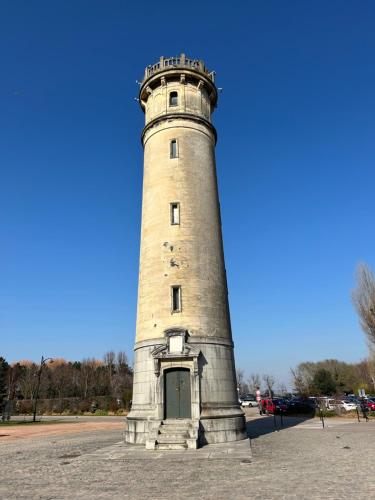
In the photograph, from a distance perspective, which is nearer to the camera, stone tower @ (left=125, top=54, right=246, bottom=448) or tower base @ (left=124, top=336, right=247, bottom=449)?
tower base @ (left=124, top=336, right=247, bottom=449)

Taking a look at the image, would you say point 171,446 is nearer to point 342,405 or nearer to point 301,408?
point 301,408

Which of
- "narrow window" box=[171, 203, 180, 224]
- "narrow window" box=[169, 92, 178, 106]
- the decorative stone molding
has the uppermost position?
"narrow window" box=[169, 92, 178, 106]

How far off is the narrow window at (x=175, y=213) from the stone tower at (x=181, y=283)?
55 mm

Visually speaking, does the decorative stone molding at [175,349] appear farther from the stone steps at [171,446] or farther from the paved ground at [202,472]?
the paved ground at [202,472]

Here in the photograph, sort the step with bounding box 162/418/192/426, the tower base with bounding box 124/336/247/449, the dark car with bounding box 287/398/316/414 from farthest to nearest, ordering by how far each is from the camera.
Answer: the dark car with bounding box 287/398/316/414, the tower base with bounding box 124/336/247/449, the step with bounding box 162/418/192/426

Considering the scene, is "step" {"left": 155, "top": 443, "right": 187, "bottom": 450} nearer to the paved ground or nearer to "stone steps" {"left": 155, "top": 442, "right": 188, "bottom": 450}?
"stone steps" {"left": 155, "top": 442, "right": 188, "bottom": 450}

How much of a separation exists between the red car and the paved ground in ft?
68.6

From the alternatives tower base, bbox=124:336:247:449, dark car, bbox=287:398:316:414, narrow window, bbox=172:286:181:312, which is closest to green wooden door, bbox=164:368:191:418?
tower base, bbox=124:336:247:449

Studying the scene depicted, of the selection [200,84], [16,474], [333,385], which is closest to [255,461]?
[16,474]

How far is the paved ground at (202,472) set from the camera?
9.59 m

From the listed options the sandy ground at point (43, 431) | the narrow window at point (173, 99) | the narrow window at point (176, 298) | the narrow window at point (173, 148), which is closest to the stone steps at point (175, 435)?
the narrow window at point (176, 298)

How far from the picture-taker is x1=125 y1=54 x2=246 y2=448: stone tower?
60.9ft

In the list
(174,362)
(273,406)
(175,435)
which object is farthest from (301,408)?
(175,435)

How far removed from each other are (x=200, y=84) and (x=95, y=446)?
21.2 metres
